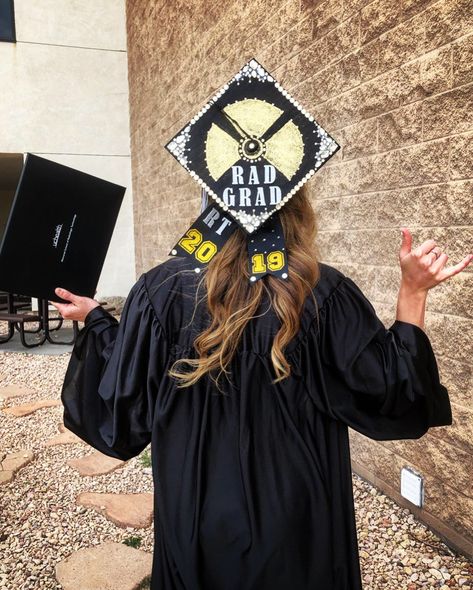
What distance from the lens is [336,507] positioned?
1.30m

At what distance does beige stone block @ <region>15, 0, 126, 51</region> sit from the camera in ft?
27.8

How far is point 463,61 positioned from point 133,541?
2519 millimetres

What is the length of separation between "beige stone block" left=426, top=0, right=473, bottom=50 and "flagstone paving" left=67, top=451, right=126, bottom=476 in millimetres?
2763

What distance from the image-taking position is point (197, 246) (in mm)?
1306

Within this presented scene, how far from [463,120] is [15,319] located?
552 centimetres

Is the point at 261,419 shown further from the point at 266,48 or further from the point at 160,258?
the point at 160,258

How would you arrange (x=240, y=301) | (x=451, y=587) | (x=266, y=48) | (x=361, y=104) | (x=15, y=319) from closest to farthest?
(x=240, y=301) < (x=451, y=587) < (x=361, y=104) < (x=266, y=48) < (x=15, y=319)

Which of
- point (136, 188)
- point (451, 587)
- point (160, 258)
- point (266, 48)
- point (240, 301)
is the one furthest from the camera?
point (136, 188)

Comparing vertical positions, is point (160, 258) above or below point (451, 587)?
above

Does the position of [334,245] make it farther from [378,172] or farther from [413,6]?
[413,6]

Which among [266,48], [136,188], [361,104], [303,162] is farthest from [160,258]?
[303,162]

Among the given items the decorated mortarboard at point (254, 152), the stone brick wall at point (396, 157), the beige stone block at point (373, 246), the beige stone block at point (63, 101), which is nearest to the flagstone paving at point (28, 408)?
the stone brick wall at point (396, 157)

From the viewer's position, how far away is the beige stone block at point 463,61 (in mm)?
2090

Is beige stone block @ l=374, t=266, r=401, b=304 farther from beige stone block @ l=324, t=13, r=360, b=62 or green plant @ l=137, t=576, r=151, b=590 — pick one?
green plant @ l=137, t=576, r=151, b=590
